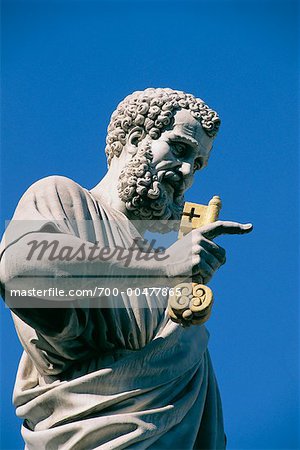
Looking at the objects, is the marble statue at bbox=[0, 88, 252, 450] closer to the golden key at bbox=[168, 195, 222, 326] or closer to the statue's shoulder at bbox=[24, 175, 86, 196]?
the statue's shoulder at bbox=[24, 175, 86, 196]

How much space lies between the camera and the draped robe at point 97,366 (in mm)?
9508

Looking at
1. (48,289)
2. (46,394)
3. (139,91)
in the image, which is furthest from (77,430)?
(139,91)

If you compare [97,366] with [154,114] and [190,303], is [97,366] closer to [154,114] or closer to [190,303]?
[190,303]

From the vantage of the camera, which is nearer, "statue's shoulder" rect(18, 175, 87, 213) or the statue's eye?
"statue's shoulder" rect(18, 175, 87, 213)

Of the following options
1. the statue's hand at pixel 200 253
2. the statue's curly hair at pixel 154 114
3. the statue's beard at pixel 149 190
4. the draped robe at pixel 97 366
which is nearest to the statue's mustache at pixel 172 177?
the statue's beard at pixel 149 190

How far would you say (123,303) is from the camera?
9.82 m

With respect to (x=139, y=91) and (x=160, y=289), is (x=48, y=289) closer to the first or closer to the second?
(x=160, y=289)

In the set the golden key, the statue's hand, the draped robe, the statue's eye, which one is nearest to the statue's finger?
the statue's hand

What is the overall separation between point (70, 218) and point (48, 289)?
31.2 inches

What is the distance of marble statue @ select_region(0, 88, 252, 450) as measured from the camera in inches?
365

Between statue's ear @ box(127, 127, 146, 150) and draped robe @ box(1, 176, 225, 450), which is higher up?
statue's ear @ box(127, 127, 146, 150)

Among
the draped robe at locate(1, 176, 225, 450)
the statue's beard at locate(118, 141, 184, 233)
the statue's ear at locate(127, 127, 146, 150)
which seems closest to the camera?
the draped robe at locate(1, 176, 225, 450)

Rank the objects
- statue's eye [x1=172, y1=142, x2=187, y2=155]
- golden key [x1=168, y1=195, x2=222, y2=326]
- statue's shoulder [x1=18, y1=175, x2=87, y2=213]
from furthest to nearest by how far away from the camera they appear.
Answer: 1. statue's eye [x1=172, y1=142, x2=187, y2=155]
2. statue's shoulder [x1=18, y1=175, x2=87, y2=213]
3. golden key [x1=168, y1=195, x2=222, y2=326]

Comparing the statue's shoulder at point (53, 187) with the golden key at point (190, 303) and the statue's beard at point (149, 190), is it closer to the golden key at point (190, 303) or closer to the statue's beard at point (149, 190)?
the statue's beard at point (149, 190)
